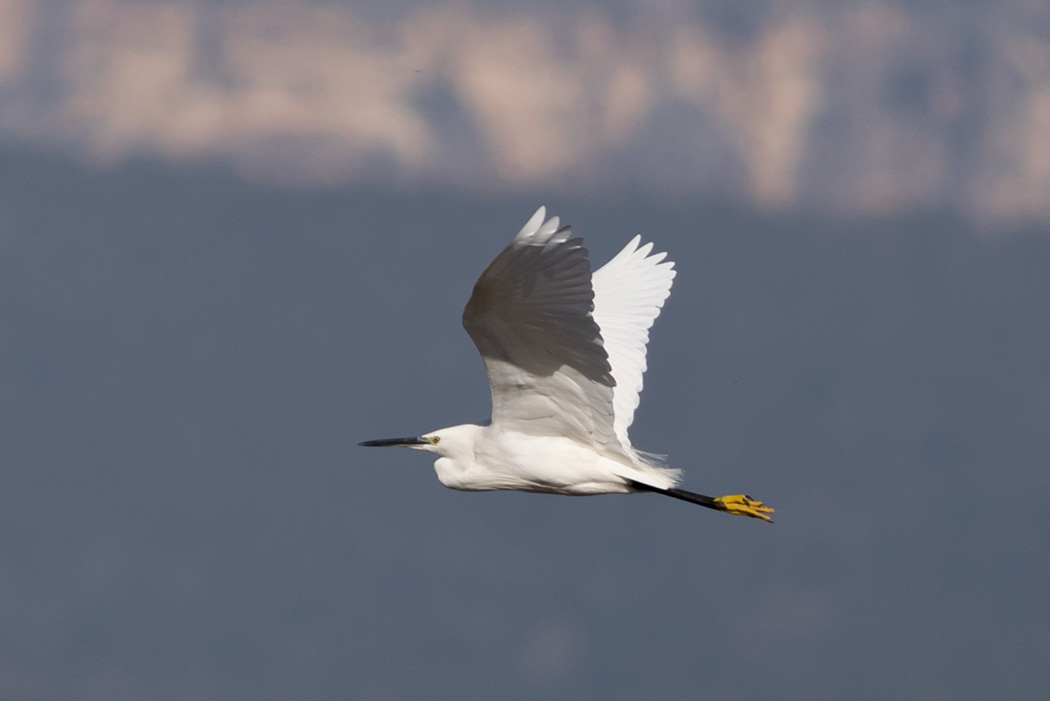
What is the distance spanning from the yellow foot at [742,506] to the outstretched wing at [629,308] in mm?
1059

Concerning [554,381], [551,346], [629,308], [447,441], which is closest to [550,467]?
[554,381]

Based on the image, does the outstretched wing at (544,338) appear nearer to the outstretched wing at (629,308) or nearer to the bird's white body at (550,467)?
the bird's white body at (550,467)

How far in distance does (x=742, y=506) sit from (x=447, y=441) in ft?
8.19

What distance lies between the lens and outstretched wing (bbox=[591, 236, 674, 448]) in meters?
11.5

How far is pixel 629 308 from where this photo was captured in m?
12.2

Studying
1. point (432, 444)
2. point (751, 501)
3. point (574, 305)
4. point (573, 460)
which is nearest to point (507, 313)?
point (574, 305)

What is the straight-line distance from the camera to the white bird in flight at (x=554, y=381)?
26.7ft

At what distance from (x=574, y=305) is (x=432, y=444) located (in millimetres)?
2927

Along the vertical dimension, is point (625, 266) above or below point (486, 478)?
above

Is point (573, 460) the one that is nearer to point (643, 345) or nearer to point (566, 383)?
point (566, 383)

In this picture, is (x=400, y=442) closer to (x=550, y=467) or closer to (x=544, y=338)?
(x=550, y=467)

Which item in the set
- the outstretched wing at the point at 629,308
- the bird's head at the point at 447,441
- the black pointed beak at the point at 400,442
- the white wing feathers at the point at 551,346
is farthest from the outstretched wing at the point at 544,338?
the outstretched wing at the point at 629,308

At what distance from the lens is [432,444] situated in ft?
35.4

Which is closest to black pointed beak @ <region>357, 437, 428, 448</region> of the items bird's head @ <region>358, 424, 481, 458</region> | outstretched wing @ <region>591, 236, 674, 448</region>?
bird's head @ <region>358, 424, 481, 458</region>
